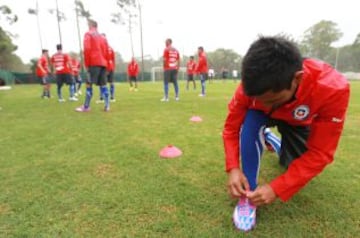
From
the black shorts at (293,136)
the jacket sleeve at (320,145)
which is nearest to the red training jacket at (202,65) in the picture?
the black shorts at (293,136)

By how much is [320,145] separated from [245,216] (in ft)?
1.98

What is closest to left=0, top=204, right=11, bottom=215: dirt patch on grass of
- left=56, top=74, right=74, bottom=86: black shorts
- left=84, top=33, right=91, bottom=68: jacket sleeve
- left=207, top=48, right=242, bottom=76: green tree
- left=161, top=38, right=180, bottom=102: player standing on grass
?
left=84, top=33, right=91, bottom=68: jacket sleeve

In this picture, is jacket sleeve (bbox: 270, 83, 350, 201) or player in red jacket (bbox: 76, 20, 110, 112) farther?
player in red jacket (bbox: 76, 20, 110, 112)

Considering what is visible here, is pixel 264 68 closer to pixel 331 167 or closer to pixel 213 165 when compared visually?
pixel 213 165

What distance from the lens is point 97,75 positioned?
21.3ft

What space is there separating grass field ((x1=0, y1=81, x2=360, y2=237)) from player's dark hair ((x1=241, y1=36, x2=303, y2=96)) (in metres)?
0.88

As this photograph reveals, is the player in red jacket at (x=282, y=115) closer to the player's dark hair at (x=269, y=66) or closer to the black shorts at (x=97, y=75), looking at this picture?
the player's dark hair at (x=269, y=66)

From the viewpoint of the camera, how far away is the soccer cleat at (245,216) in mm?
1740

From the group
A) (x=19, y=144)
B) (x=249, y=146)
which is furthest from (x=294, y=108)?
(x=19, y=144)

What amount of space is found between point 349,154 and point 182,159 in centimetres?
183

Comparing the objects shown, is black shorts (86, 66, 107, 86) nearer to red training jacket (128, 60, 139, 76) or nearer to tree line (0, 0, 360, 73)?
red training jacket (128, 60, 139, 76)

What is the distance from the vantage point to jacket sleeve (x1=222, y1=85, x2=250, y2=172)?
71.3 inches

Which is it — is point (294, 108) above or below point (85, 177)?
above

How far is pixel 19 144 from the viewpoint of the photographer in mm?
3781
